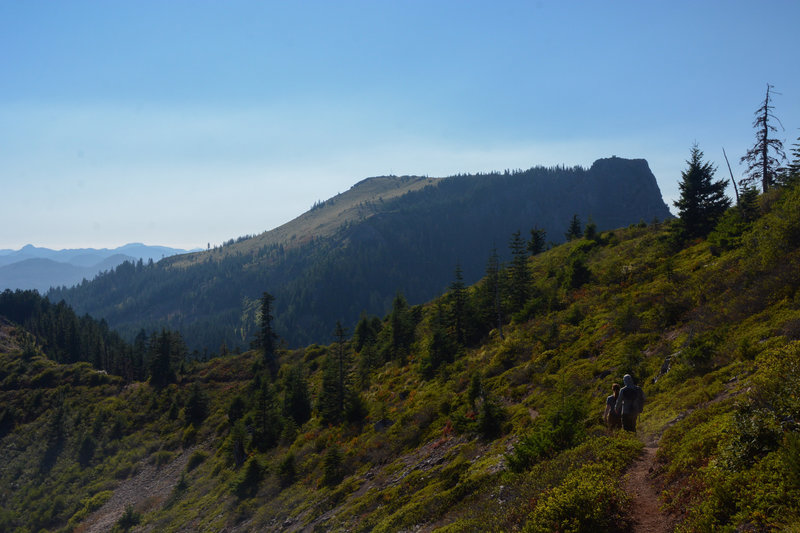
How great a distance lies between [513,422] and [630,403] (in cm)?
636

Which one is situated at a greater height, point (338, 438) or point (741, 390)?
point (741, 390)

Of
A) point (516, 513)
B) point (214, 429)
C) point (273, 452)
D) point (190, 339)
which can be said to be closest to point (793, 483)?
point (516, 513)

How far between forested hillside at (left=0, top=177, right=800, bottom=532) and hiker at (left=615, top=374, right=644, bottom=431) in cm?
44

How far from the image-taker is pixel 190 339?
187750 mm

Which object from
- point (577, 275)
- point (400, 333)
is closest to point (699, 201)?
point (577, 275)

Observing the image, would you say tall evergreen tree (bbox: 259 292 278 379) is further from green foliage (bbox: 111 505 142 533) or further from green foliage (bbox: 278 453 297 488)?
green foliage (bbox: 278 453 297 488)

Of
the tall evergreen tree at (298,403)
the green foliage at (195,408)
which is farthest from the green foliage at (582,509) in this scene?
the green foliage at (195,408)

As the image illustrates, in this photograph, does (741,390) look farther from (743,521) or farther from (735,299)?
(735,299)

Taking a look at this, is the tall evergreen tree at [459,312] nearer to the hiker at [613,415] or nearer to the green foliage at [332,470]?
the green foliage at [332,470]

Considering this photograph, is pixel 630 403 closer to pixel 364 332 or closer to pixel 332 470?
pixel 332 470

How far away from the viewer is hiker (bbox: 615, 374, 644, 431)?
36.0 ft

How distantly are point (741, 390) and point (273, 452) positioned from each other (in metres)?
31.2

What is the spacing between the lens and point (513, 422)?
16547mm

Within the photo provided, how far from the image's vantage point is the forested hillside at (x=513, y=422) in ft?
25.7
